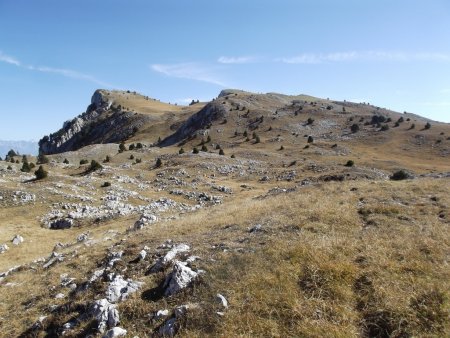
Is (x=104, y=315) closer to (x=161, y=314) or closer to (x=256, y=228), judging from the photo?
(x=161, y=314)

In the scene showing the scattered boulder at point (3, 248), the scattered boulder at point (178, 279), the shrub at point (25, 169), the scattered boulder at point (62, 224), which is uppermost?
the scattered boulder at point (178, 279)

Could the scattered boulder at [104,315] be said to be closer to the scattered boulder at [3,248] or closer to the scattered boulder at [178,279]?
the scattered boulder at [178,279]

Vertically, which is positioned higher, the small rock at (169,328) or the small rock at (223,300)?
the small rock at (223,300)

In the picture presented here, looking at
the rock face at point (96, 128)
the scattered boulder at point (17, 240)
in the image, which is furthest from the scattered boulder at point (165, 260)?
the rock face at point (96, 128)

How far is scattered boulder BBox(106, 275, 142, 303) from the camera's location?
1001cm

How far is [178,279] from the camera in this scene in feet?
31.4

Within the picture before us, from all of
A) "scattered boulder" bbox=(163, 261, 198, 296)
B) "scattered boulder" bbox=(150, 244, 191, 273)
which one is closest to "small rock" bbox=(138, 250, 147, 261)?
"scattered boulder" bbox=(150, 244, 191, 273)

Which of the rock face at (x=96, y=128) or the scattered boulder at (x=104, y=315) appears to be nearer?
the scattered boulder at (x=104, y=315)

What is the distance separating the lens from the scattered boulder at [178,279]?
941cm

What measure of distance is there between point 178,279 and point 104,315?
2076 mm

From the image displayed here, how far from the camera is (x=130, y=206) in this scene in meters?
35.8

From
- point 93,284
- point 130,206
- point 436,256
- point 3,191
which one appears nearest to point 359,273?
point 436,256

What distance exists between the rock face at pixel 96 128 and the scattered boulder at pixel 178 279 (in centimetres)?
12436

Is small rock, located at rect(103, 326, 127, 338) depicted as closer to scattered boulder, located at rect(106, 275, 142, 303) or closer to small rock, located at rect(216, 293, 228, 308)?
scattered boulder, located at rect(106, 275, 142, 303)
